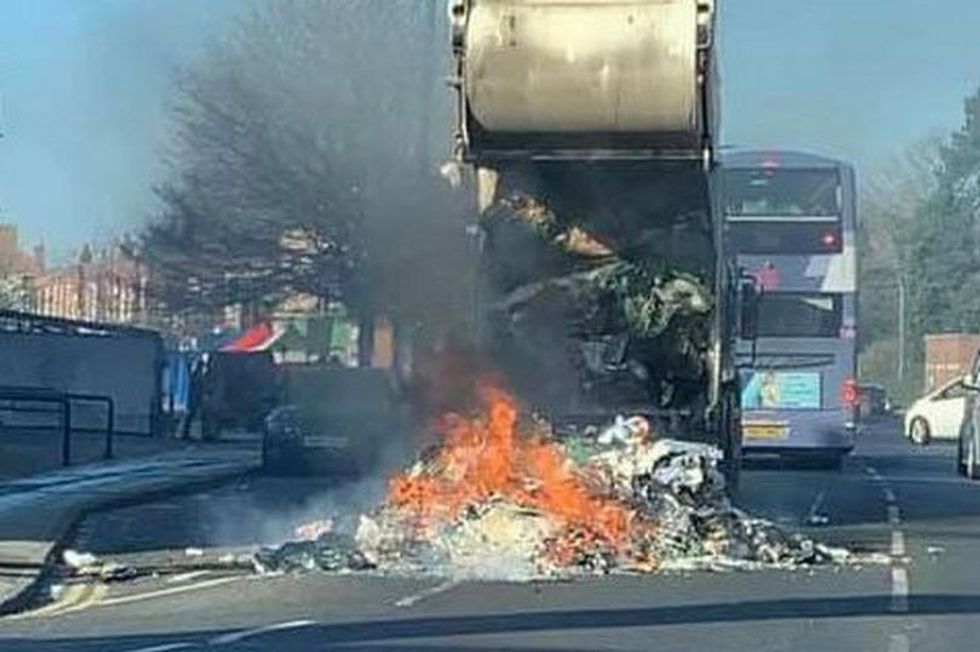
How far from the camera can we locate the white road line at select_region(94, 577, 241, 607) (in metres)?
16.8

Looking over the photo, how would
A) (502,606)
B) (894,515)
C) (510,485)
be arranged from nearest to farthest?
(502,606)
(510,485)
(894,515)

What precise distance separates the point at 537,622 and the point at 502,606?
1069mm

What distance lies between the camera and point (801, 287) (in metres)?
34.9

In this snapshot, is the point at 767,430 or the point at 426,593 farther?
the point at 767,430

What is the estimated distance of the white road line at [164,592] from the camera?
16.8 m

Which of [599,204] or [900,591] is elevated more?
[599,204]

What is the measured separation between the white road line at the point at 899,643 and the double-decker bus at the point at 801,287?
2018 cm

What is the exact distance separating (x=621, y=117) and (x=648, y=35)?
668 millimetres

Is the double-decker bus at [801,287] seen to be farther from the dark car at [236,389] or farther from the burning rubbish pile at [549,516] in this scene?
the dark car at [236,389]

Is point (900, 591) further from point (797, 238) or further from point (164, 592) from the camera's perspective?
point (797, 238)

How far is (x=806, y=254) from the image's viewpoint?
Answer: 35.1 meters

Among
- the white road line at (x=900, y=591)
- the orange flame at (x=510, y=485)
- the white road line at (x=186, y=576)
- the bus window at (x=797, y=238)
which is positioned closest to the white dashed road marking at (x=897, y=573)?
the white road line at (x=900, y=591)

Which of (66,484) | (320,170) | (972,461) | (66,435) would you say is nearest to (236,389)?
(320,170)

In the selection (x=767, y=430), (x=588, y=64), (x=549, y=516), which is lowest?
(x=549, y=516)
